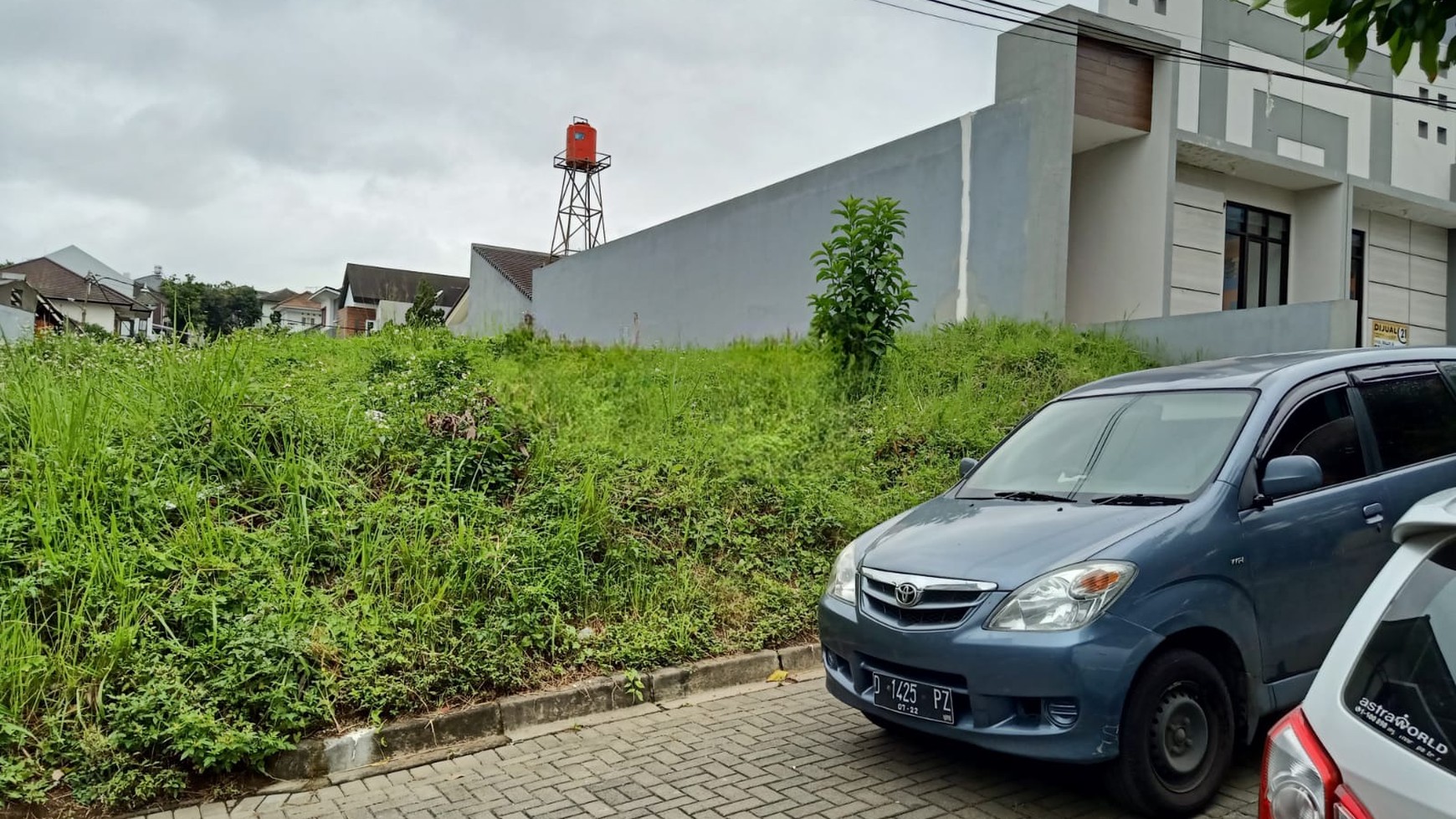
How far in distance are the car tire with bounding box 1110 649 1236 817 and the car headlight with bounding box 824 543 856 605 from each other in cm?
125

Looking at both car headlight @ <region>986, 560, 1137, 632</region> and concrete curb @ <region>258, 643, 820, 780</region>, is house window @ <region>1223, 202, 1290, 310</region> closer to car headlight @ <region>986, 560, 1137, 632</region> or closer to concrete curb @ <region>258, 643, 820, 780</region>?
concrete curb @ <region>258, 643, 820, 780</region>

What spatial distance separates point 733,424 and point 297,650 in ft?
15.7

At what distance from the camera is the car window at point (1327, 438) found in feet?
A: 13.5

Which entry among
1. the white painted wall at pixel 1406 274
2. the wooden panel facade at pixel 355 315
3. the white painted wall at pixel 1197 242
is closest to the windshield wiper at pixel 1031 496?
the white painted wall at pixel 1197 242

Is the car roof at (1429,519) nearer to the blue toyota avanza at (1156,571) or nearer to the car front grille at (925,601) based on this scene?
the blue toyota avanza at (1156,571)

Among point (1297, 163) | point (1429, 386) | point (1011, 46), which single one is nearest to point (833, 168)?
point (1011, 46)

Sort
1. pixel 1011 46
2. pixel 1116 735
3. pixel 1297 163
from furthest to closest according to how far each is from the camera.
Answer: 1. pixel 1297 163
2. pixel 1011 46
3. pixel 1116 735

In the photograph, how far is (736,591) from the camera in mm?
6227

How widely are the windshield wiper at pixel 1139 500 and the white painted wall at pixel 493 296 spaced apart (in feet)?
76.9

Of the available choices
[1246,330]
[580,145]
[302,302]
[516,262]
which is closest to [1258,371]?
[1246,330]

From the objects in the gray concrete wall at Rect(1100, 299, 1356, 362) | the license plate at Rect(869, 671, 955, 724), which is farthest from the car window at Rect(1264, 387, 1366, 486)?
the gray concrete wall at Rect(1100, 299, 1356, 362)

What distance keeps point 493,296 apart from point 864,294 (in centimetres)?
2091

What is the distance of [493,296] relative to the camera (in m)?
29.2

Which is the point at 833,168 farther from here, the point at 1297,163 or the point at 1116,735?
the point at 1116,735
